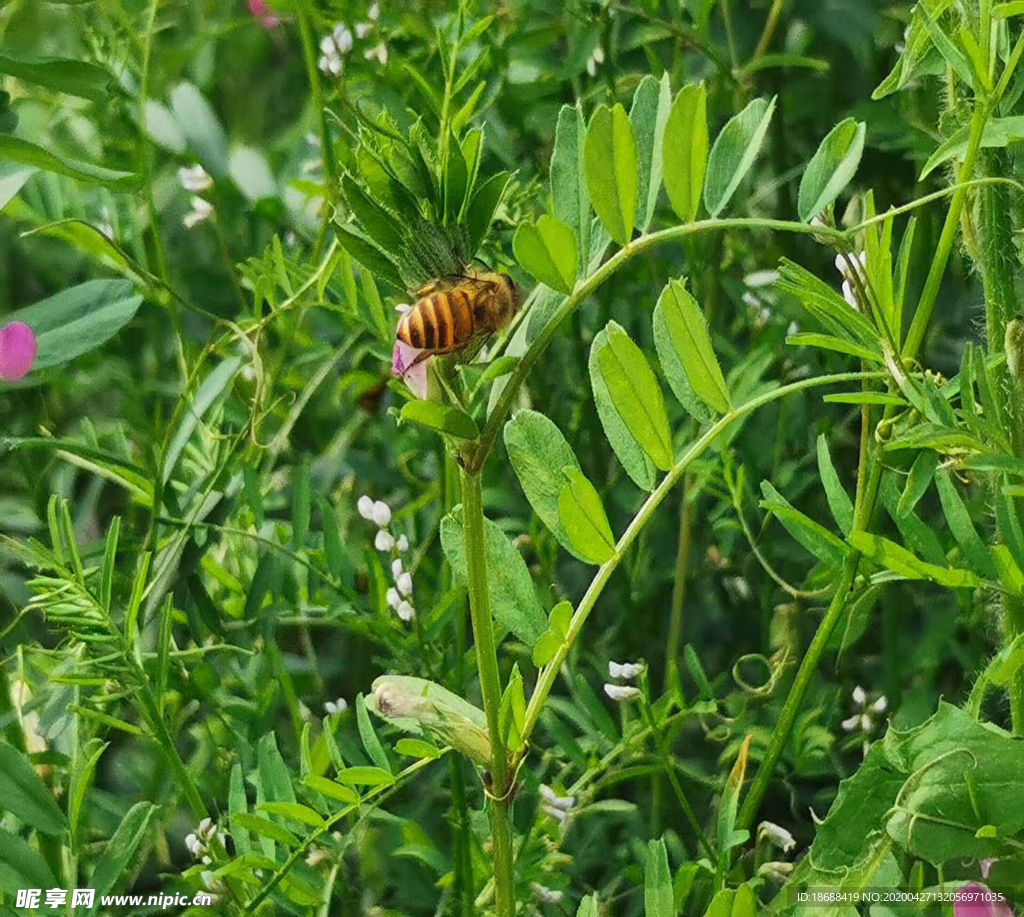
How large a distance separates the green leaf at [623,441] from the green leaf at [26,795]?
0.27 meters

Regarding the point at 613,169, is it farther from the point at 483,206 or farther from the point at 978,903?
the point at 978,903

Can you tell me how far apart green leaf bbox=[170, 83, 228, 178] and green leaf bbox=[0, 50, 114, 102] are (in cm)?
23

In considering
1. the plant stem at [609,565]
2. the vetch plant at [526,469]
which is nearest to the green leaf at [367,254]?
the vetch plant at [526,469]

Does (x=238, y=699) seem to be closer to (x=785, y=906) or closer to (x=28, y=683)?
(x=28, y=683)

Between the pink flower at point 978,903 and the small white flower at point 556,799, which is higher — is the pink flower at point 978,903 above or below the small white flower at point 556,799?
above

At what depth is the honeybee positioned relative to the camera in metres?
0.43

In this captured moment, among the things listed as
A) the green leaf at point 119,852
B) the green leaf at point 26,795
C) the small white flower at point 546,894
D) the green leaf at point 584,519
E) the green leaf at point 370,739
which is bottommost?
the small white flower at point 546,894

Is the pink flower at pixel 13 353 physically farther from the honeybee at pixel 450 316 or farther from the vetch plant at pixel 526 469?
the honeybee at pixel 450 316

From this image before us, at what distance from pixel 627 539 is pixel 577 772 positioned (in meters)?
0.35

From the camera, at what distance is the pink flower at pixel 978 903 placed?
0.47 m

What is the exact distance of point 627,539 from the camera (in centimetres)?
46

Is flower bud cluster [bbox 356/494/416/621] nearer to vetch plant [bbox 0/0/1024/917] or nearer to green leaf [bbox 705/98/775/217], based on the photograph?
vetch plant [bbox 0/0/1024/917]

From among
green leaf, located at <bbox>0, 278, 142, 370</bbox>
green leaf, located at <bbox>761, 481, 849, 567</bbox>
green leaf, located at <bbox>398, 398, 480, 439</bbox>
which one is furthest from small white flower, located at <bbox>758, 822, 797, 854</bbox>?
green leaf, located at <bbox>0, 278, 142, 370</bbox>

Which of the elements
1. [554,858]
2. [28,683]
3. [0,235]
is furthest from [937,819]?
[0,235]
